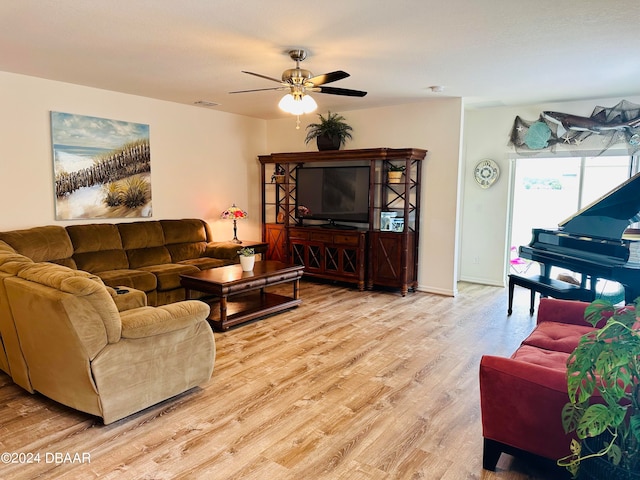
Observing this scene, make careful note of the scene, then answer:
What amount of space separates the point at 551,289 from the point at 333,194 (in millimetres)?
3178

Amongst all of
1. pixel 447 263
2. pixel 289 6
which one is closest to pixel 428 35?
pixel 289 6

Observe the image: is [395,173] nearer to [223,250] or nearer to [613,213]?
[223,250]

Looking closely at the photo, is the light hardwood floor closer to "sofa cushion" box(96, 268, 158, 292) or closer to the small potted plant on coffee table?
the small potted plant on coffee table

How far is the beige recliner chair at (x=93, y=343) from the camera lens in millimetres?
2441

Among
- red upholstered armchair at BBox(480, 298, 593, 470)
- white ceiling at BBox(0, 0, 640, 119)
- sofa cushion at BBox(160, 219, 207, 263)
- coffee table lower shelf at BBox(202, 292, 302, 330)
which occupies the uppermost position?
white ceiling at BBox(0, 0, 640, 119)

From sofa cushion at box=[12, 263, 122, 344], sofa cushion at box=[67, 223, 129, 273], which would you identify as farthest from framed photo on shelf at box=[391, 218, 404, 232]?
sofa cushion at box=[12, 263, 122, 344]

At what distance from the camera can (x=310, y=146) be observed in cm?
691

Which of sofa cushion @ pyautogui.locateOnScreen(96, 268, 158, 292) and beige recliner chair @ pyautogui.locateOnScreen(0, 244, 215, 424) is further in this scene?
sofa cushion @ pyautogui.locateOnScreen(96, 268, 158, 292)

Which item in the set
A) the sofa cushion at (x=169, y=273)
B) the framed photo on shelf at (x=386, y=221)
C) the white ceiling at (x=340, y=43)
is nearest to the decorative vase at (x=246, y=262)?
the sofa cushion at (x=169, y=273)

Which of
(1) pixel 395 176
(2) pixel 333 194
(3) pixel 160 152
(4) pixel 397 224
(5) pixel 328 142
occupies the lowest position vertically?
(4) pixel 397 224

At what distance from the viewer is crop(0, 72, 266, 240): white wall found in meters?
4.46

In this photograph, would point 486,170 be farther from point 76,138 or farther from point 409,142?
point 76,138

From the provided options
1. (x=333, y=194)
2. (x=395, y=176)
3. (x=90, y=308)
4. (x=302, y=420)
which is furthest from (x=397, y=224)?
(x=90, y=308)

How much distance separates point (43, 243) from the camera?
4383 millimetres
